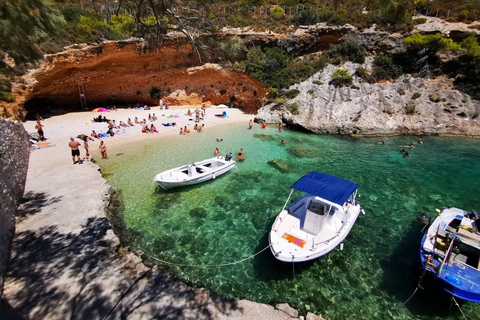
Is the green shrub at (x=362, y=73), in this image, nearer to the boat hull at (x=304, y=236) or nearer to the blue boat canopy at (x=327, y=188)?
the blue boat canopy at (x=327, y=188)

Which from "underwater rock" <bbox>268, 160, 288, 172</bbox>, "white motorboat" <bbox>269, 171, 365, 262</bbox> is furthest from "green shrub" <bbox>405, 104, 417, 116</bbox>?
"white motorboat" <bbox>269, 171, 365, 262</bbox>

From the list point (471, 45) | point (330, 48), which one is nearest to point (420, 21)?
point (471, 45)

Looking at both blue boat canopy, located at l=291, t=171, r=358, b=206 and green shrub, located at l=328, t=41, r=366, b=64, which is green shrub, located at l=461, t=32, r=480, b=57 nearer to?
green shrub, located at l=328, t=41, r=366, b=64

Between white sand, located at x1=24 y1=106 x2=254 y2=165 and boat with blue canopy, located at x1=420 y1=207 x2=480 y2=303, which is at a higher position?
white sand, located at x1=24 y1=106 x2=254 y2=165

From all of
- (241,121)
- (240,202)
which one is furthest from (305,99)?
(240,202)

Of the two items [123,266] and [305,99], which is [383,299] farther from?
[305,99]

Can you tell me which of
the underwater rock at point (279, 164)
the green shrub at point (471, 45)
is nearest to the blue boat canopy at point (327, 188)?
the underwater rock at point (279, 164)
